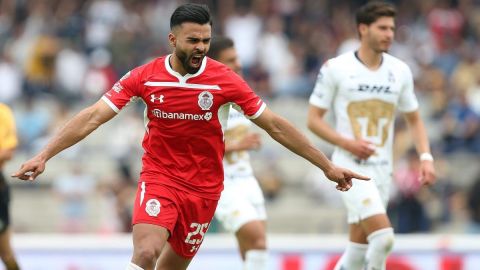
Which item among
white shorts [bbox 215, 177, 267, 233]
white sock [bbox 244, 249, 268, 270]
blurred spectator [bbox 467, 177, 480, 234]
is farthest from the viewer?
blurred spectator [bbox 467, 177, 480, 234]

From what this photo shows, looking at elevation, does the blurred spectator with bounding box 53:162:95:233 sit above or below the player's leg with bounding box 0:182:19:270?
below

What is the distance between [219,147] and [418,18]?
42.2 feet

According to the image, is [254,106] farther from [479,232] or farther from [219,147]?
[479,232]

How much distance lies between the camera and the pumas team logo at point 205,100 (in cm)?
877

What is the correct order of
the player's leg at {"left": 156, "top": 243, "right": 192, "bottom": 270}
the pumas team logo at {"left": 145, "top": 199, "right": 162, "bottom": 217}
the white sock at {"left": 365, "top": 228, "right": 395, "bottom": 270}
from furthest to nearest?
1. the white sock at {"left": 365, "top": 228, "right": 395, "bottom": 270}
2. the player's leg at {"left": 156, "top": 243, "right": 192, "bottom": 270}
3. the pumas team logo at {"left": 145, "top": 199, "right": 162, "bottom": 217}

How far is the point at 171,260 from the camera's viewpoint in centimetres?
923

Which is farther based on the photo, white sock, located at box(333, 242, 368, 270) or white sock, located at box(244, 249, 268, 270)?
white sock, located at box(244, 249, 268, 270)

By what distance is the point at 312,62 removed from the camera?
20.1m

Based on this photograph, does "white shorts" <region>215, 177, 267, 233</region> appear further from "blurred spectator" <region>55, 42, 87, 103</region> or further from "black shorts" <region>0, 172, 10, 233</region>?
"blurred spectator" <region>55, 42, 87, 103</region>

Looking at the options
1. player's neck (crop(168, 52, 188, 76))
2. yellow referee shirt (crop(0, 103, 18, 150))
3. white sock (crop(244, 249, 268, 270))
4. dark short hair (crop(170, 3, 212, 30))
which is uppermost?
dark short hair (crop(170, 3, 212, 30))

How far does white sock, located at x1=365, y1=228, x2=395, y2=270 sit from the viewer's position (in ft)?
33.9

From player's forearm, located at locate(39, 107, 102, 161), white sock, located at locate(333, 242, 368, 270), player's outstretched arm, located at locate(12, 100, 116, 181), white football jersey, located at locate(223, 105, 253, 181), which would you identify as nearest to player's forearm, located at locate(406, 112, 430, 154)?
white sock, located at locate(333, 242, 368, 270)

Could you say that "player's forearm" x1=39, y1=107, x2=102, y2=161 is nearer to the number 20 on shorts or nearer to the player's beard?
the player's beard

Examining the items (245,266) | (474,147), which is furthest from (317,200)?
(245,266)
